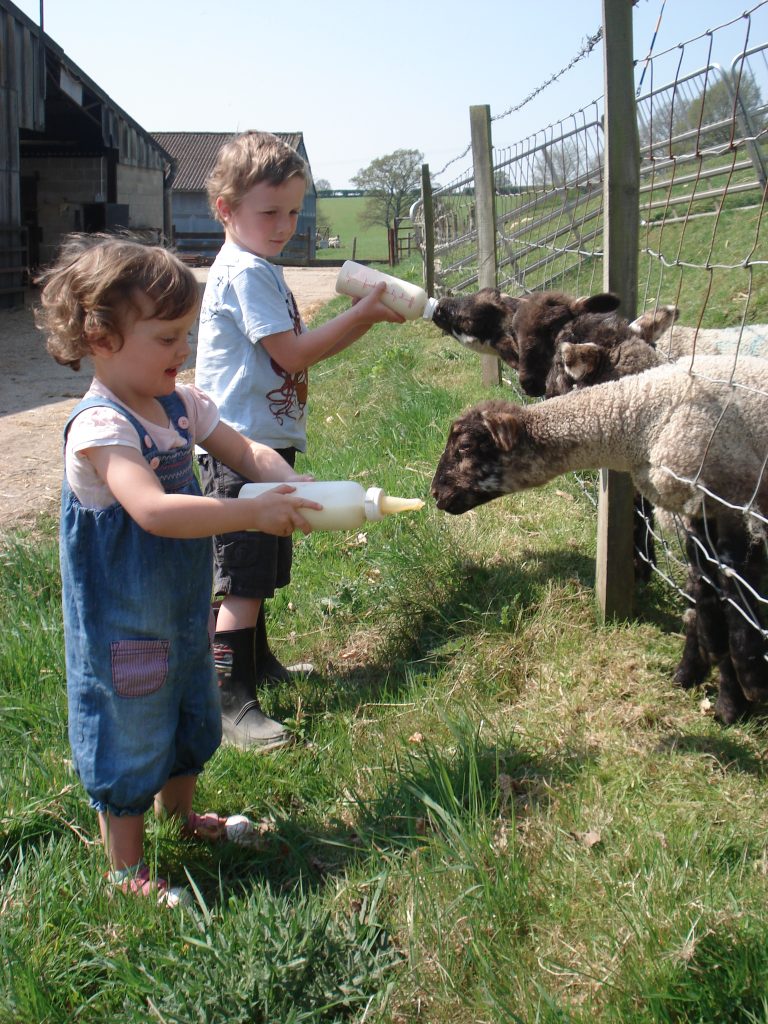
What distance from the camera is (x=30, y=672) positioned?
146 inches

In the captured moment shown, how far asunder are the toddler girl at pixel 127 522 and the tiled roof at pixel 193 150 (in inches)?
2189

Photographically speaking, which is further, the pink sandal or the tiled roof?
the tiled roof

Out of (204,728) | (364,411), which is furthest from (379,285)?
(364,411)

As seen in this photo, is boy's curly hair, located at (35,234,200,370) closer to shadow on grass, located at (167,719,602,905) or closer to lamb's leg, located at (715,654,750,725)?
shadow on grass, located at (167,719,602,905)

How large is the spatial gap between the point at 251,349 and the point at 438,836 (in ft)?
6.21

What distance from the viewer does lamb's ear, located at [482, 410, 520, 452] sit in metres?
3.64

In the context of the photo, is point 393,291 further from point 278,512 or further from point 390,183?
point 390,183

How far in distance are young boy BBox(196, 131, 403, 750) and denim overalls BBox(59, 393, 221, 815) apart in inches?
37.0

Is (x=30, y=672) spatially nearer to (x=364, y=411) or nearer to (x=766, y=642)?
(x=766, y=642)

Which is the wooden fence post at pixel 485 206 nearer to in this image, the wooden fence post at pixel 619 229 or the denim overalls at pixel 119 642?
the wooden fence post at pixel 619 229

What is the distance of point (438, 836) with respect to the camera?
2.54m

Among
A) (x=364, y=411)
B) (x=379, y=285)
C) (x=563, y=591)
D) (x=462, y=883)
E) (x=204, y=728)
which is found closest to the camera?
(x=462, y=883)

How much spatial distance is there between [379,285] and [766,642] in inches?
73.3

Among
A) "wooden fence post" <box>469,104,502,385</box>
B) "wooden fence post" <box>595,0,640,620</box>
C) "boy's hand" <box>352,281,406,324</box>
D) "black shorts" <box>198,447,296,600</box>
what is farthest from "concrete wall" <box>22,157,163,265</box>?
"wooden fence post" <box>595,0,640,620</box>
